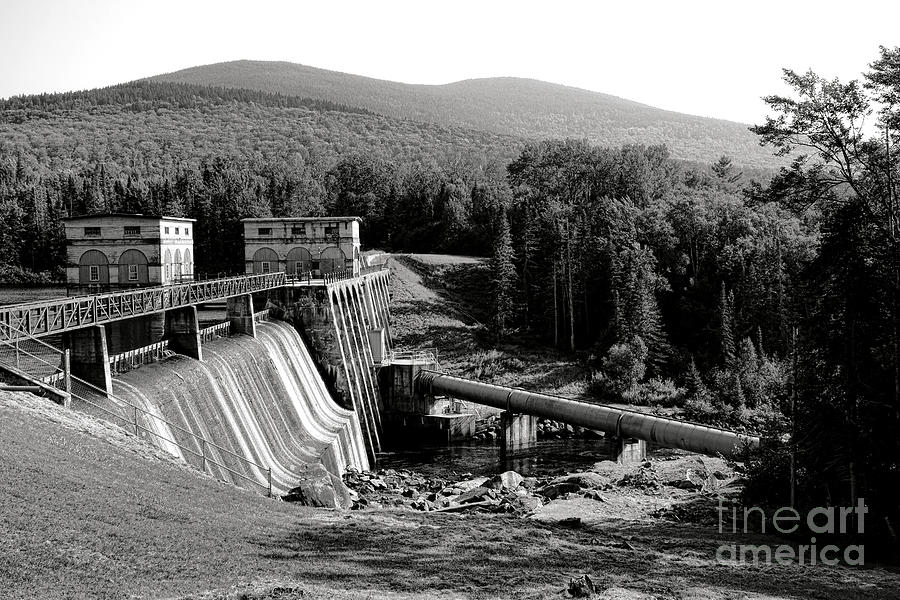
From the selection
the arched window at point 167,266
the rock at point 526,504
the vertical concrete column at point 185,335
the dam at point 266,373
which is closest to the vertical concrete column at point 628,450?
the dam at point 266,373

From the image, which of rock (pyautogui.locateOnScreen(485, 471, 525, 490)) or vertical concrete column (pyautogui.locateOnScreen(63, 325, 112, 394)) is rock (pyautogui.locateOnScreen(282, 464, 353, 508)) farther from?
rock (pyautogui.locateOnScreen(485, 471, 525, 490))

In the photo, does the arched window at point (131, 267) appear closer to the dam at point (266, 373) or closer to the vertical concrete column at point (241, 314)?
the dam at point (266, 373)

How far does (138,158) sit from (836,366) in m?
201

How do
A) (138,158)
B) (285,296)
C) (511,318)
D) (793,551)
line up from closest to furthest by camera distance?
(793,551) → (285,296) → (511,318) → (138,158)

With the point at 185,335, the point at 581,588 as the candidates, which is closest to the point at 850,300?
the point at 581,588

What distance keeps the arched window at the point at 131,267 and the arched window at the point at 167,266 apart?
1.16m

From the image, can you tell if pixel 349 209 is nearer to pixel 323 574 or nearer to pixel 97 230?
pixel 97 230

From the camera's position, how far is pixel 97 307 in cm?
2578

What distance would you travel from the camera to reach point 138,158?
198250mm

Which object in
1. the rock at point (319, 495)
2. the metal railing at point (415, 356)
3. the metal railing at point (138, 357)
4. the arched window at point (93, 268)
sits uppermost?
the arched window at point (93, 268)

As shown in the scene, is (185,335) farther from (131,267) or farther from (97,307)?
(131,267)

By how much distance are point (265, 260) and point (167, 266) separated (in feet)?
46.2

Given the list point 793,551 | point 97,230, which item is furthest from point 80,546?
point 97,230

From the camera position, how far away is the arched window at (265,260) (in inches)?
2494
